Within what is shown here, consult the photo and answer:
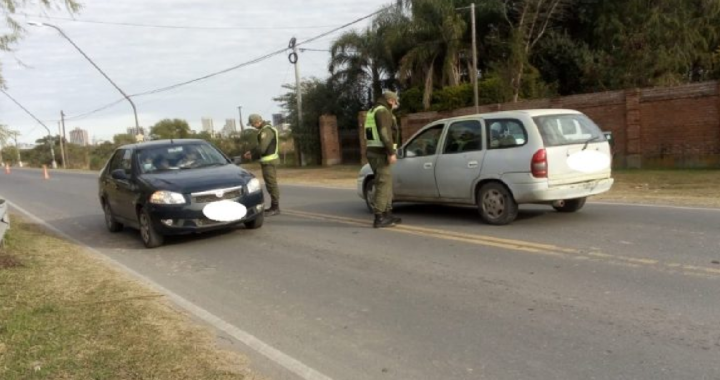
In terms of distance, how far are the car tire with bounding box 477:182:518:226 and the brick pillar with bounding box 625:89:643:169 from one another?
470 inches

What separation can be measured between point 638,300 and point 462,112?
20.1m

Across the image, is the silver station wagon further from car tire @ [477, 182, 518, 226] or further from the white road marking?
the white road marking

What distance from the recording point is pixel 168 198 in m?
8.69

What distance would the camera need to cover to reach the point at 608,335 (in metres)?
4.50

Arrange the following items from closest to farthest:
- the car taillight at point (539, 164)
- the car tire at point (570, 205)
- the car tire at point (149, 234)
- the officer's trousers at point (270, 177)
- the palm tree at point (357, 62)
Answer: the car taillight at point (539, 164) → the car tire at point (149, 234) → the car tire at point (570, 205) → the officer's trousers at point (270, 177) → the palm tree at point (357, 62)

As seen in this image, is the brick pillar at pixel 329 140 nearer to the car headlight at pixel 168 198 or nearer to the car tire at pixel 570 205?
the car tire at pixel 570 205

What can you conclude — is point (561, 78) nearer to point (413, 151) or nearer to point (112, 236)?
point (413, 151)

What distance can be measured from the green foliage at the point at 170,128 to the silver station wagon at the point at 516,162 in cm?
7538

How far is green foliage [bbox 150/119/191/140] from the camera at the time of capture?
269 ft

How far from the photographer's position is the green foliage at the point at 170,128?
8212 centimetres

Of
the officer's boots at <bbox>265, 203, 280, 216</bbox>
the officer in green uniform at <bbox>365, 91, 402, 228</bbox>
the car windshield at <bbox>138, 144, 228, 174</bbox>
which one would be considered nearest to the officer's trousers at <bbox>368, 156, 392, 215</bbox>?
the officer in green uniform at <bbox>365, 91, 402, 228</bbox>

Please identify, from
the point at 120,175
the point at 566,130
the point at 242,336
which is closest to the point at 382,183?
the point at 566,130

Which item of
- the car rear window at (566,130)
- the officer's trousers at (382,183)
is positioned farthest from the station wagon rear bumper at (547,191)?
the officer's trousers at (382,183)

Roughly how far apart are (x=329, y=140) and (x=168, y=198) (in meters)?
24.0
